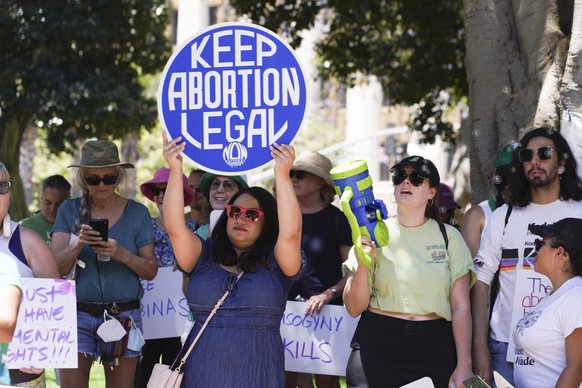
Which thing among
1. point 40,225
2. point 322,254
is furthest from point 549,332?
point 40,225

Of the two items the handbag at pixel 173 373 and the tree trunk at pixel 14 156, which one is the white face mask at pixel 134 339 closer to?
the handbag at pixel 173 373

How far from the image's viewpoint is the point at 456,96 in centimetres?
1579

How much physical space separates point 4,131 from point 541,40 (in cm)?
1074

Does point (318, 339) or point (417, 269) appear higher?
point (417, 269)

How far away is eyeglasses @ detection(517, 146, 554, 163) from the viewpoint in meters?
5.65

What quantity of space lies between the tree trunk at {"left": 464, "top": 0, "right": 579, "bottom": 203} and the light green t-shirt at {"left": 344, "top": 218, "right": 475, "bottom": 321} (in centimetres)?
209

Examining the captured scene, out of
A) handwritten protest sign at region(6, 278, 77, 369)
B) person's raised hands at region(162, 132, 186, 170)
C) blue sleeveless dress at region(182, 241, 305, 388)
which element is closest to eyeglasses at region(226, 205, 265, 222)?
blue sleeveless dress at region(182, 241, 305, 388)

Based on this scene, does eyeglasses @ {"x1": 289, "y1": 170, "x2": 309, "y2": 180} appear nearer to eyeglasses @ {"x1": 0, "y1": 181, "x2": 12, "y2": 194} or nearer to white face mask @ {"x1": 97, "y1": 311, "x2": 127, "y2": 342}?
white face mask @ {"x1": 97, "y1": 311, "x2": 127, "y2": 342}

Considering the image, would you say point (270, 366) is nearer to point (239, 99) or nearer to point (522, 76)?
point (239, 99)

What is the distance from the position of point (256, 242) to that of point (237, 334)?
51cm

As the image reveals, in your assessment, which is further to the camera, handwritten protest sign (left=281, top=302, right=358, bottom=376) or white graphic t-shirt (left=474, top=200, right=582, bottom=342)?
handwritten protest sign (left=281, top=302, right=358, bottom=376)

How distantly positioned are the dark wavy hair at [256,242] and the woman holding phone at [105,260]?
101 cm

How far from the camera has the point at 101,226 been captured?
632 cm

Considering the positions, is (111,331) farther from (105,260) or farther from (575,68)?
(575,68)
